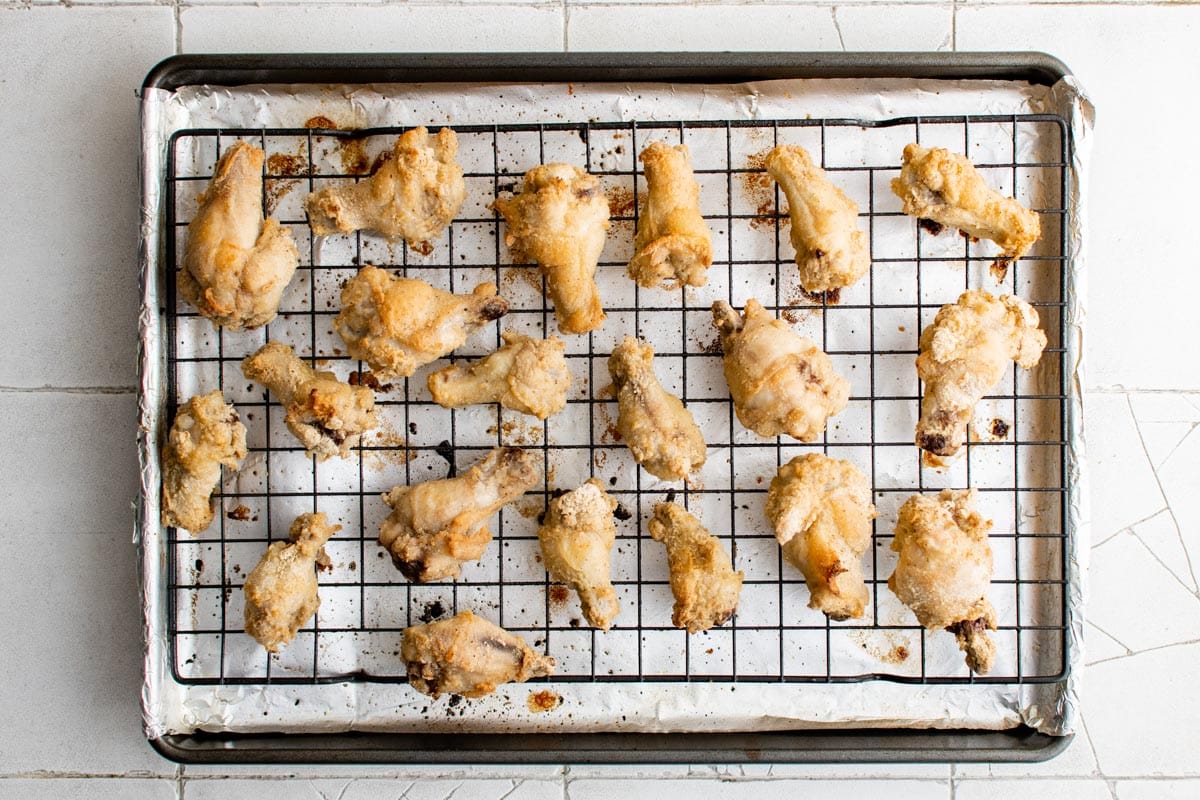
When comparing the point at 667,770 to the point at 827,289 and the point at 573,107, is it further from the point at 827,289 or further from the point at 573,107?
the point at 573,107

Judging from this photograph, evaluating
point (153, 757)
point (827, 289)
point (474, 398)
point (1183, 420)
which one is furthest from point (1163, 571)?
point (153, 757)

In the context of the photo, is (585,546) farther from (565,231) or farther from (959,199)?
(959,199)

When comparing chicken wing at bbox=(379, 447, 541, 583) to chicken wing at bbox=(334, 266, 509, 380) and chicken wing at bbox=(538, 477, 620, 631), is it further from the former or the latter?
chicken wing at bbox=(334, 266, 509, 380)

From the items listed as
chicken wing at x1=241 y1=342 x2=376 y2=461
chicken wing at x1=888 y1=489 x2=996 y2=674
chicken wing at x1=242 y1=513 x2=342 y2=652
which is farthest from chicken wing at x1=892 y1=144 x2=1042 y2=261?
chicken wing at x1=242 y1=513 x2=342 y2=652

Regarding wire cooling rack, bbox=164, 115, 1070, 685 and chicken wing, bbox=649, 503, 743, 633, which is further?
wire cooling rack, bbox=164, 115, 1070, 685

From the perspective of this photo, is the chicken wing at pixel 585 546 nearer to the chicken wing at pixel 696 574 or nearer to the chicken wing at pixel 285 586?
the chicken wing at pixel 696 574

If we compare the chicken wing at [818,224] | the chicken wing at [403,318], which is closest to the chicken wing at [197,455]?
the chicken wing at [403,318]
